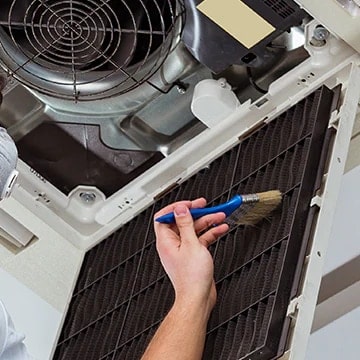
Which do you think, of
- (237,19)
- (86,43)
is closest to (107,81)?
(86,43)

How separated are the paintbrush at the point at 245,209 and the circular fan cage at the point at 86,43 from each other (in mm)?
487

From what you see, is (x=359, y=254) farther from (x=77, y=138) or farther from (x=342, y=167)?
(x=77, y=138)

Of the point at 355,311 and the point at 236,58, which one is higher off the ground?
the point at 236,58

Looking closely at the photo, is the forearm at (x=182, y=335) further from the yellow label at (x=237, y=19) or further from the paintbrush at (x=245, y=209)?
the yellow label at (x=237, y=19)

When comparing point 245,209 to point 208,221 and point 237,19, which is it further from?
point 237,19

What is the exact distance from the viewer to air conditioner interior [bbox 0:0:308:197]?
2.74 meters

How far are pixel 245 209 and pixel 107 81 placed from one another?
632 millimetres

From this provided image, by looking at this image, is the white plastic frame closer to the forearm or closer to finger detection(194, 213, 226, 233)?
finger detection(194, 213, 226, 233)

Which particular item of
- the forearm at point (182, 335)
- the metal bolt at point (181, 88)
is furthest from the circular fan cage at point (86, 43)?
the forearm at point (182, 335)

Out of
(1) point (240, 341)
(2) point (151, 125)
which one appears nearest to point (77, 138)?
(2) point (151, 125)

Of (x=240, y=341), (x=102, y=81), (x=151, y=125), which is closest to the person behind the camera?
(x=240, y=341)

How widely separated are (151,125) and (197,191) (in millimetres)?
365

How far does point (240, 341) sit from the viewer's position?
2.21 metres

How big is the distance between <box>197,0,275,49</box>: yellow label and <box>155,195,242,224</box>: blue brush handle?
0.46 meters
